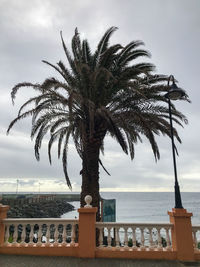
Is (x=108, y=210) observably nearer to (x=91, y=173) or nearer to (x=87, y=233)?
(x=91, y=173)

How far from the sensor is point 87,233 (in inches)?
219

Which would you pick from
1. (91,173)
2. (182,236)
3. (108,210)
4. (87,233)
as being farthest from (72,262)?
(108,210)

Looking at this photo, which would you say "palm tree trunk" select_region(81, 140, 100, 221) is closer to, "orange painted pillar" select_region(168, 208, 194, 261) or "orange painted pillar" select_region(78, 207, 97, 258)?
"orange painted pillar" select_region(78, 207, 97, 258)

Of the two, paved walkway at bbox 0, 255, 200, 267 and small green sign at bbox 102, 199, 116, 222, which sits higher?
small green sign at bbox 102, 199, 116, 222

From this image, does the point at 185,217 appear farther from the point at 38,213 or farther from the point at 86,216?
the point at 38,213

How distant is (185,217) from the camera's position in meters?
5.52

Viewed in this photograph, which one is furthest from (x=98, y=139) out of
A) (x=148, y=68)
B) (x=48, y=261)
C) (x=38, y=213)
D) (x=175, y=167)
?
(x=38, y=213)

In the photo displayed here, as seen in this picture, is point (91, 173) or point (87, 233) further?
point (91, 173)

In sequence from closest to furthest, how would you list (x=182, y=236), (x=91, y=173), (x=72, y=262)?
(x=72, y=262) → (x=182, y=236) → (x=91, y=173)

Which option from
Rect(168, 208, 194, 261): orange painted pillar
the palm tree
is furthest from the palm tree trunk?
Rect(168, 208, 194, 261): orange painted pillar

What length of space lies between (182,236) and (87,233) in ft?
8.26

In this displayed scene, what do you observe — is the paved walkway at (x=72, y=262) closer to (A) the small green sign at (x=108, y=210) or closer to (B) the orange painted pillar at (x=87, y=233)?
(B) the orange painted pillar at (x=87, y=233)

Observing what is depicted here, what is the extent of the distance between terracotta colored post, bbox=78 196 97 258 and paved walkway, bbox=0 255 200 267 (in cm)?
22

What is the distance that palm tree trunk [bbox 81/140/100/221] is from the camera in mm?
7547
